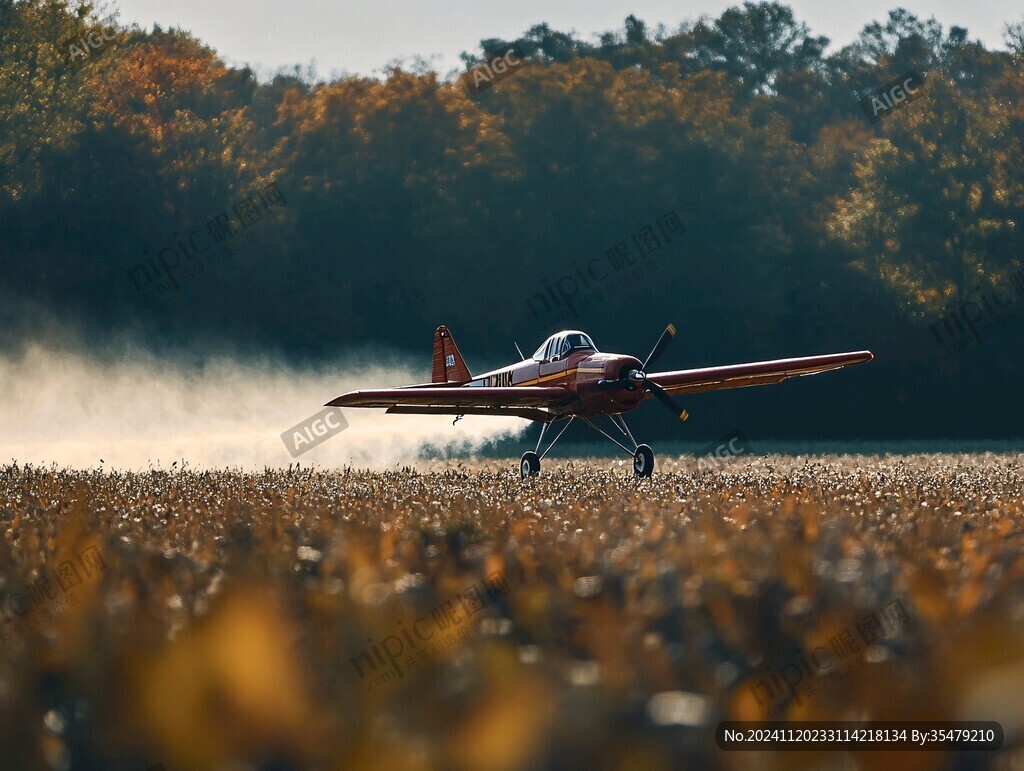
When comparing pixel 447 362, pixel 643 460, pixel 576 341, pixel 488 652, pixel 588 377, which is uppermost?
pixel 488 652

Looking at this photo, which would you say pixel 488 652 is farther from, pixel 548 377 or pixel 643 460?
pixel 548 377

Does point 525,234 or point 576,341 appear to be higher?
point 525,234

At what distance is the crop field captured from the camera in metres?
2.87

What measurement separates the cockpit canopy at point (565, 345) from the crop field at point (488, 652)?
19316mm

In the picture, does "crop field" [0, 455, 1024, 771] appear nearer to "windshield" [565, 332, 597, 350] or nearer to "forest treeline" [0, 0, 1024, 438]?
"windshield" [565, 332, 597, 350]

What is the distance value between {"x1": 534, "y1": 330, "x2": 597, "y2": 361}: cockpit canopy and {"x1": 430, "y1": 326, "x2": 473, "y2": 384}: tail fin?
666 cm

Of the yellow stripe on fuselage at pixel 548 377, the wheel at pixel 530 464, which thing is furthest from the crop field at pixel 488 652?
the yellow stripe on fuselage at pixel 548 377

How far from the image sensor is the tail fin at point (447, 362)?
31.4 m

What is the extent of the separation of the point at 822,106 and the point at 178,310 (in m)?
53.4

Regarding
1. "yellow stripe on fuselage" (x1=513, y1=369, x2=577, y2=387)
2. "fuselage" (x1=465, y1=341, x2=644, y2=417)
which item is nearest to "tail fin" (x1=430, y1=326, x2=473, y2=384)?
"yellow stripe on fuselage" (x1=513, y1=369, x2=577, y2=387)

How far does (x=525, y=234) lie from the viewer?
54.6m

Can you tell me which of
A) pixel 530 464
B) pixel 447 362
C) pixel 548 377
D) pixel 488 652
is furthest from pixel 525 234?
pixel 488 652

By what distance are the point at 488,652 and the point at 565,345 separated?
68.9ft

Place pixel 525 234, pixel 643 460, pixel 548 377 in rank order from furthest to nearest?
1. pixel 525 234
2. pixel 548 377
3. pixel 643 460
